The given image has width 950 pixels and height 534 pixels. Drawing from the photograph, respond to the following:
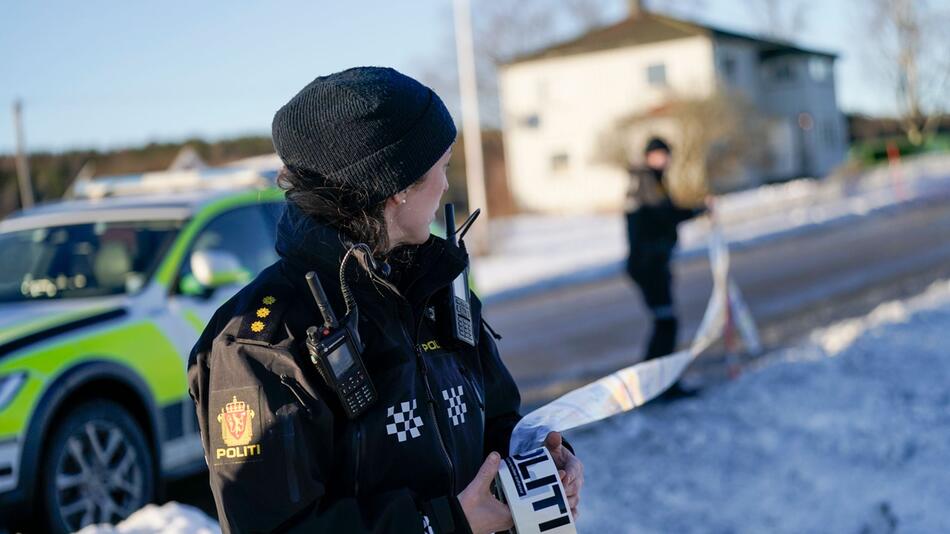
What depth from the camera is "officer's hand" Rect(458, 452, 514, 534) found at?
2043mm

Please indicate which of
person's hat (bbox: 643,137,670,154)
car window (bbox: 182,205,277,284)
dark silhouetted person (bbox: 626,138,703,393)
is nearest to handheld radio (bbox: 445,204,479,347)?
car window (bbox: 182,205,277,284)

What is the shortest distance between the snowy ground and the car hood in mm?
1109

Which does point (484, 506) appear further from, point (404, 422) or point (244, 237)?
point (244, 237)

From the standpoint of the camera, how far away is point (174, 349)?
227 inches

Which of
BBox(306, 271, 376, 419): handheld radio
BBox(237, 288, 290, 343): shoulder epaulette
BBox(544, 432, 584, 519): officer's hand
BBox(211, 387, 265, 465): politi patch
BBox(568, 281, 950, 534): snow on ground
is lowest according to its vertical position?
BBox(568, 281, 950, 534): snow on ground

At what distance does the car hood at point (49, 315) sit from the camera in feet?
16.9

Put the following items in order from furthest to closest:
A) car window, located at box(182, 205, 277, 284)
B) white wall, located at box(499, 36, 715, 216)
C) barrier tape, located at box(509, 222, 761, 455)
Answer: white wall, located at box(499, 36, 715, 216) < car window, located at box(182, 205, 277, 284) < barrier tape, located at box(509, 222, 761, 455)

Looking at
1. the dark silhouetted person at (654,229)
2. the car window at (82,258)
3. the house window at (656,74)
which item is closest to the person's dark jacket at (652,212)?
the dark silhouetted person at (654,229)

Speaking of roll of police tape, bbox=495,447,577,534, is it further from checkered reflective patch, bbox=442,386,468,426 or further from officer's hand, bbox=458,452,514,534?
checkered reflective patch, bbox=442,386,468,426

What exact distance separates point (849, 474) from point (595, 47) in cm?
4572


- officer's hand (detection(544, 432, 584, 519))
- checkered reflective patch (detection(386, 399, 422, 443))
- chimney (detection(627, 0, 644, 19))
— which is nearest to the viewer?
checkered reflective patch (detection(386, 399, 422, 443))

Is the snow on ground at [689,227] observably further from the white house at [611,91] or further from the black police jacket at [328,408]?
the black police jacket at [328,408]

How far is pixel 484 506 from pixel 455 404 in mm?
244

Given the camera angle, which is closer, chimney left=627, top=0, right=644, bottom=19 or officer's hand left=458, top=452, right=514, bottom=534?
officer's hand left=458, top=452, right=514, bottom=534
